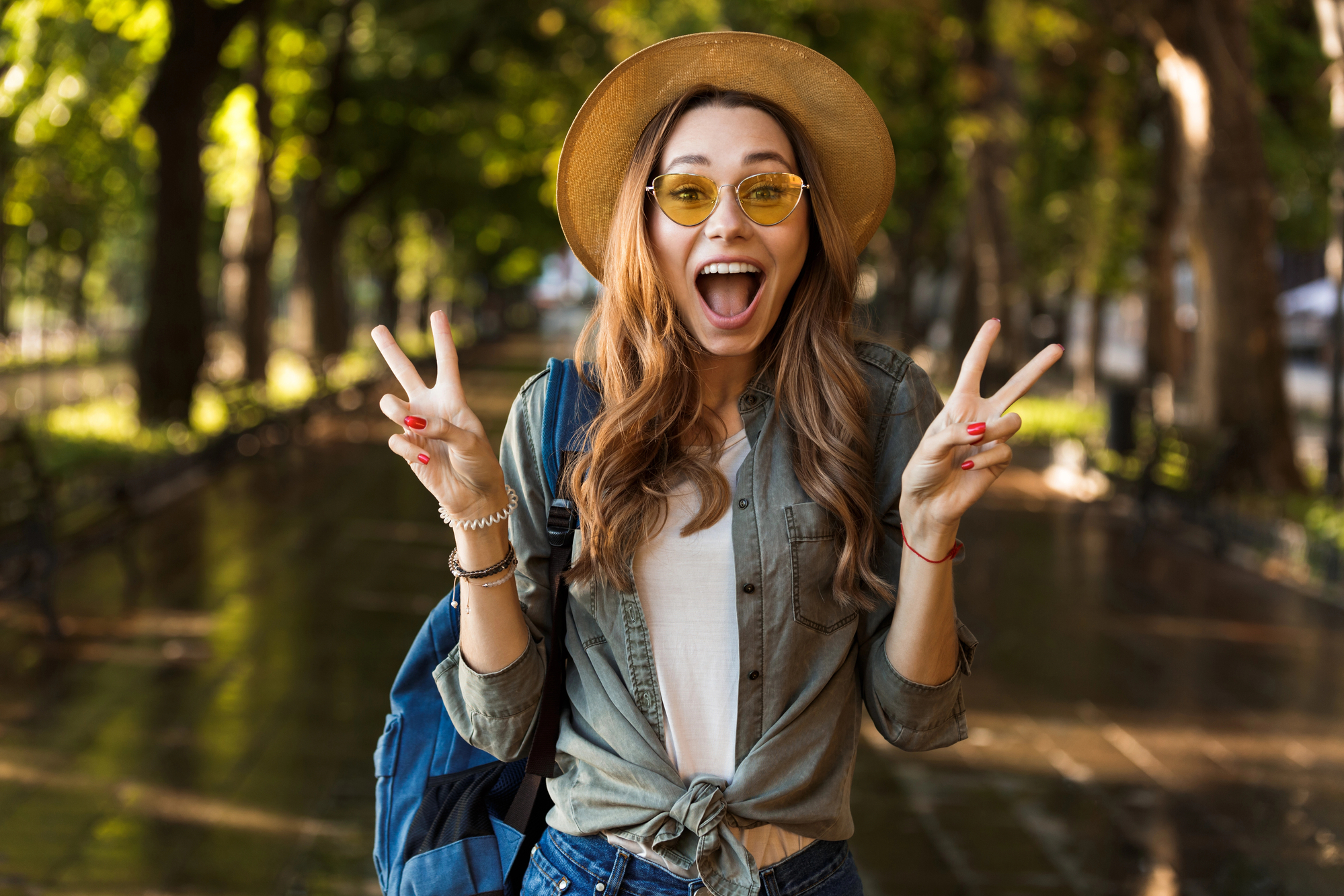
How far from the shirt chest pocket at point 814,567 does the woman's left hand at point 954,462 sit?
0.13 metres

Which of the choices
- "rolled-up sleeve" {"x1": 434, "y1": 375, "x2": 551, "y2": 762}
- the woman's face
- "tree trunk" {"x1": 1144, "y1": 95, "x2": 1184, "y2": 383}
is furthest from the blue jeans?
"tree trunk" {"x1": 1144, "y1": 95, "x2": 1184, "y2": 383}

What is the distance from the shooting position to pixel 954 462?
195 centimetres

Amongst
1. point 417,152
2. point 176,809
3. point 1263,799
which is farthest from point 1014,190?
point 176,809

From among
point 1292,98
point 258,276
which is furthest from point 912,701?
point 1292,98

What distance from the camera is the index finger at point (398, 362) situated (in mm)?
1992

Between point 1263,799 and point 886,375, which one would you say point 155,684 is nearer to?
point 1263,799

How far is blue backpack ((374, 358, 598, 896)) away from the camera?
2084 mm

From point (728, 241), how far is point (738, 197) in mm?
73

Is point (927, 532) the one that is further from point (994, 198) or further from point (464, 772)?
point (994, 198)

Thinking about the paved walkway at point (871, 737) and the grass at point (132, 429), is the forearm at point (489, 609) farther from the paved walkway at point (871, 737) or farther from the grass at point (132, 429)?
the grass at point (132, 429)

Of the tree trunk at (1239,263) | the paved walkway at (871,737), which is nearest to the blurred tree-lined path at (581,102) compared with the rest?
the tree trunk at (1239,263)

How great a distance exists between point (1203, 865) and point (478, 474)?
4.16 metres

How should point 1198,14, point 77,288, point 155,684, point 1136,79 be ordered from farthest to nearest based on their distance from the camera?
point 77,288 < point 1136,79 < point 1198,14 < point 155,684

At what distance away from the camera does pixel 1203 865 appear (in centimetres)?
506
